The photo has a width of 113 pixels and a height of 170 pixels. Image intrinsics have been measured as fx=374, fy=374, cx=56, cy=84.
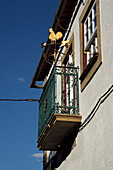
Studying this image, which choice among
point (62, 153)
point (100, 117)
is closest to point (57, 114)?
point (100, 117)

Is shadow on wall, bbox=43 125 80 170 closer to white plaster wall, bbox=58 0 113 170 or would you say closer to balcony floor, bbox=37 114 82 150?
balcony floor, bbox=37 114 82 150

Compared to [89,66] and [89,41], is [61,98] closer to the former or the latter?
[89,66]

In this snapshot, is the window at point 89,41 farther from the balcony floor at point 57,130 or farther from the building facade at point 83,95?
the balcony floor at point 57,130

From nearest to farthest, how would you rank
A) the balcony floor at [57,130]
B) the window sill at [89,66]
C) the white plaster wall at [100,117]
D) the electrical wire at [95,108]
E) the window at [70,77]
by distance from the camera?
the white plaster wall at [100,117] < the electrical wire at [95,108] < the window sill at [89,66] < the balcony floor at [57,130] < the window at [70,77]

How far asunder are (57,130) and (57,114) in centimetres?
80

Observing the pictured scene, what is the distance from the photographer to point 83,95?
7.97 meters

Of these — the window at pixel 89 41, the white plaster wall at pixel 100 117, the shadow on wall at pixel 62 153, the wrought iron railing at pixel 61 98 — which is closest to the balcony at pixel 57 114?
the wrought iron railing at pixel 61 98

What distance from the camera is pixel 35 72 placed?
14195 millimetres

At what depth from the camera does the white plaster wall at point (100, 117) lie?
6.13 meters

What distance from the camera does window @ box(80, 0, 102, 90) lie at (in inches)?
288

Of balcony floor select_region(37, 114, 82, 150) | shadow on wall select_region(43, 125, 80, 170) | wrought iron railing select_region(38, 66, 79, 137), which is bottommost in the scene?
shadow on wall select_region(43, 125, 80, 170)

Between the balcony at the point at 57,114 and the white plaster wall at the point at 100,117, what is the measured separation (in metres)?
0.30

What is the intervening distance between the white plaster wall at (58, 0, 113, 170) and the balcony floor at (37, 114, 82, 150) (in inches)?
10.8

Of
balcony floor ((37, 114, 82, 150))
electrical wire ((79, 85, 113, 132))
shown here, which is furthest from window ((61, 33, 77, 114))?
electrical wire ((79, 85, 113, 132))
